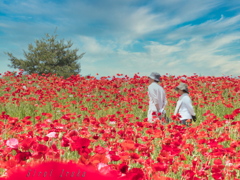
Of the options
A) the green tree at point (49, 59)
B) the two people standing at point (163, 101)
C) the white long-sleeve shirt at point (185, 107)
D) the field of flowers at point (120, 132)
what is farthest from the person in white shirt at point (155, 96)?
the green tree at point (49, 59)

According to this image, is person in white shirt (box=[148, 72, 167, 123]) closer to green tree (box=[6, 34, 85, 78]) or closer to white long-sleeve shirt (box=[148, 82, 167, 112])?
white long-sleeve shirt (box=[148, 82, 167, 112])

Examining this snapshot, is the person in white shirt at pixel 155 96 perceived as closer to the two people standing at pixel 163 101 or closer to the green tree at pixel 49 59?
the two people standing at pixel 163 101

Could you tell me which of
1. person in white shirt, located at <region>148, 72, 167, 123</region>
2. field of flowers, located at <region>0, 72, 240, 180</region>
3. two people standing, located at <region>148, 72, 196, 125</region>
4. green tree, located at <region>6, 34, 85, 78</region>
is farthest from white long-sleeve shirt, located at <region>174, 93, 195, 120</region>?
green tree, located at <region>6, 34, 85, 78</region>

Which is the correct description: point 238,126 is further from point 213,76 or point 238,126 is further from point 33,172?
point 213,76

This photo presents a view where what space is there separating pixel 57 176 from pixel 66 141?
1.27m

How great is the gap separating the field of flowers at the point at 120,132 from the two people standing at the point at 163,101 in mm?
314

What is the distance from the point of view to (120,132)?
3398mm

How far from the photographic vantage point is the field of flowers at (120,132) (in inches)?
78.1

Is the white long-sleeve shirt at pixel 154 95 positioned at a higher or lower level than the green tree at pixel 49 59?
lower

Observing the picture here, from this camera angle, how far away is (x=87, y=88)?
11.5m

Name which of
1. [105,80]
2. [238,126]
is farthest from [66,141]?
[105,80]

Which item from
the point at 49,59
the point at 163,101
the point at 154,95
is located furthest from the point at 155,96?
the point at 49,59

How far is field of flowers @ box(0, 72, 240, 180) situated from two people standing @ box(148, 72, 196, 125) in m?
0.31

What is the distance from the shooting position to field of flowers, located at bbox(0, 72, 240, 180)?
6.51 feet
